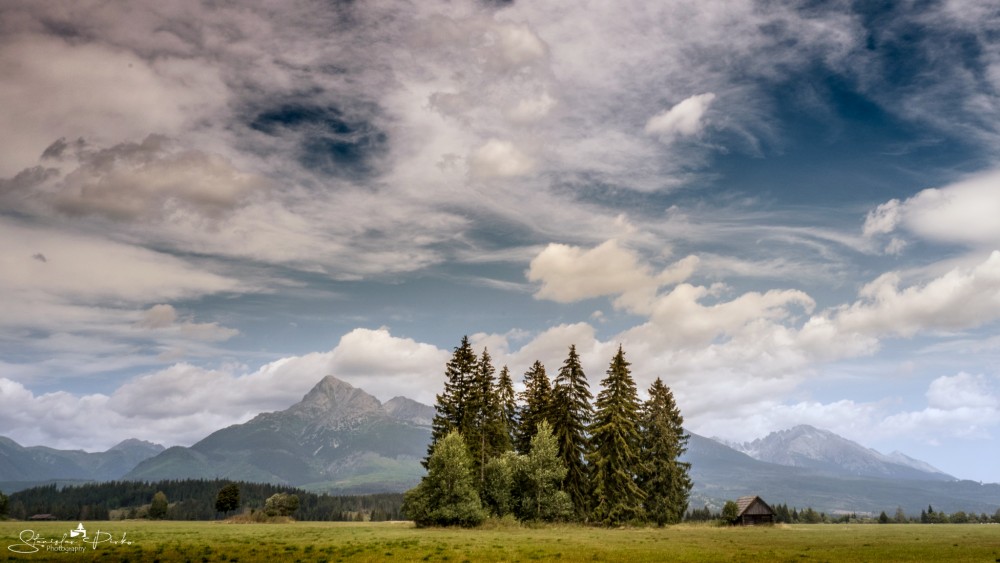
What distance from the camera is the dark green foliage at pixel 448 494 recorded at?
61.2m

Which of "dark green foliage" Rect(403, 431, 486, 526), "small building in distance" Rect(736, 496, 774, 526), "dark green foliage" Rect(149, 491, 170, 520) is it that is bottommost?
"dark green foliage" Rect(149, 491, 170, 520)

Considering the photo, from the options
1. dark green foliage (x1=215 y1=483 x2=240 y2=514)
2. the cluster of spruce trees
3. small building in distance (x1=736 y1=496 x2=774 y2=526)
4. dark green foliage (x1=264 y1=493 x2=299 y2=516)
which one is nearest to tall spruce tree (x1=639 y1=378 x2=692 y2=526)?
the cluster of spruce trees

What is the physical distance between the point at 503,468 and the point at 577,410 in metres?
13.5

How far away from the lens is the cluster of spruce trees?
63062mm

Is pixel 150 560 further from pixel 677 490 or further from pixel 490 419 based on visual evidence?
pixel 677 490

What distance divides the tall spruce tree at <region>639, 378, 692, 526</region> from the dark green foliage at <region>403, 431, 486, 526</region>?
70.0ft

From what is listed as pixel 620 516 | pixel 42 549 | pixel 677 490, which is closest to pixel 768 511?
pixel 677 490

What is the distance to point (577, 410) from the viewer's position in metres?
75.4

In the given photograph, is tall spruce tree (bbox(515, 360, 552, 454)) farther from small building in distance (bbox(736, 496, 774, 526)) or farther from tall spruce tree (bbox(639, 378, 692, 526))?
small building in distance (bbox(736, 496, 774, 526))

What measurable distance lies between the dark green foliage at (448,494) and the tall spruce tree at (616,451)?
14.2 m

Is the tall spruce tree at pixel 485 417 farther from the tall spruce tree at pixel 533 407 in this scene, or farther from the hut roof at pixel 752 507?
the hut roof at pixel 752 507

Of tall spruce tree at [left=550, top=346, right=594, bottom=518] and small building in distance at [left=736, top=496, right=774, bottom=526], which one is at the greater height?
tall spruce tree at [left=550, top=346, right=594, bottom=518]

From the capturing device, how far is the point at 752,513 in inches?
3465

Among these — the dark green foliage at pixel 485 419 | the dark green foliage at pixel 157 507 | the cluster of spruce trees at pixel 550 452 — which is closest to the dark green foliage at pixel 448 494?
the cluster of spruce trees at pixel 550 452
